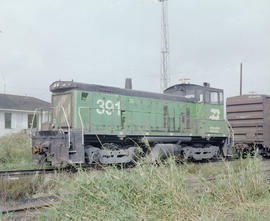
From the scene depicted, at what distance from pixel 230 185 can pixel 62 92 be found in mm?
6884

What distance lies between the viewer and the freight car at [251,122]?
13.9 metres

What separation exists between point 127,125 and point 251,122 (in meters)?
6.41

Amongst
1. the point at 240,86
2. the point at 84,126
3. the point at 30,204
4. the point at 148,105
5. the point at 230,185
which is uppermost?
the point at 240,86

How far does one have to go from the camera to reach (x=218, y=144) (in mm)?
14336

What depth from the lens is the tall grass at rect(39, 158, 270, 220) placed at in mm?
4016

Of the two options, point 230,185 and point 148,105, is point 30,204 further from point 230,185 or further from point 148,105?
point 148,105

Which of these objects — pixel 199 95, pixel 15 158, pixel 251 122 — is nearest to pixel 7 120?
pixel 15 158

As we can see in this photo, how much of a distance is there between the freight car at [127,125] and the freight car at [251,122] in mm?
1009

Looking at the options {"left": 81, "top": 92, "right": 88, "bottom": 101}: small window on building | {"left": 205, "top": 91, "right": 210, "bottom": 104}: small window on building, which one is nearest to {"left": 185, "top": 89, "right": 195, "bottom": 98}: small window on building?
{"left": 205, "top": 91, "right": 210, "bottom": 104}: small window on building

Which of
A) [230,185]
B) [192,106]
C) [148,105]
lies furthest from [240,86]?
[230,185]

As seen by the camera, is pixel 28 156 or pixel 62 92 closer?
pixel 62 92

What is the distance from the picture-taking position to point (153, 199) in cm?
432

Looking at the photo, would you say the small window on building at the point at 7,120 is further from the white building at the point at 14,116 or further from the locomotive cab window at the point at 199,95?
the locomotive cab window at the point at 199,95

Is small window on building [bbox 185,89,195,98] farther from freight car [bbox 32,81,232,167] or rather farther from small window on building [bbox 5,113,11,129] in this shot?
small window on building [bbox 5,113,11,129]
